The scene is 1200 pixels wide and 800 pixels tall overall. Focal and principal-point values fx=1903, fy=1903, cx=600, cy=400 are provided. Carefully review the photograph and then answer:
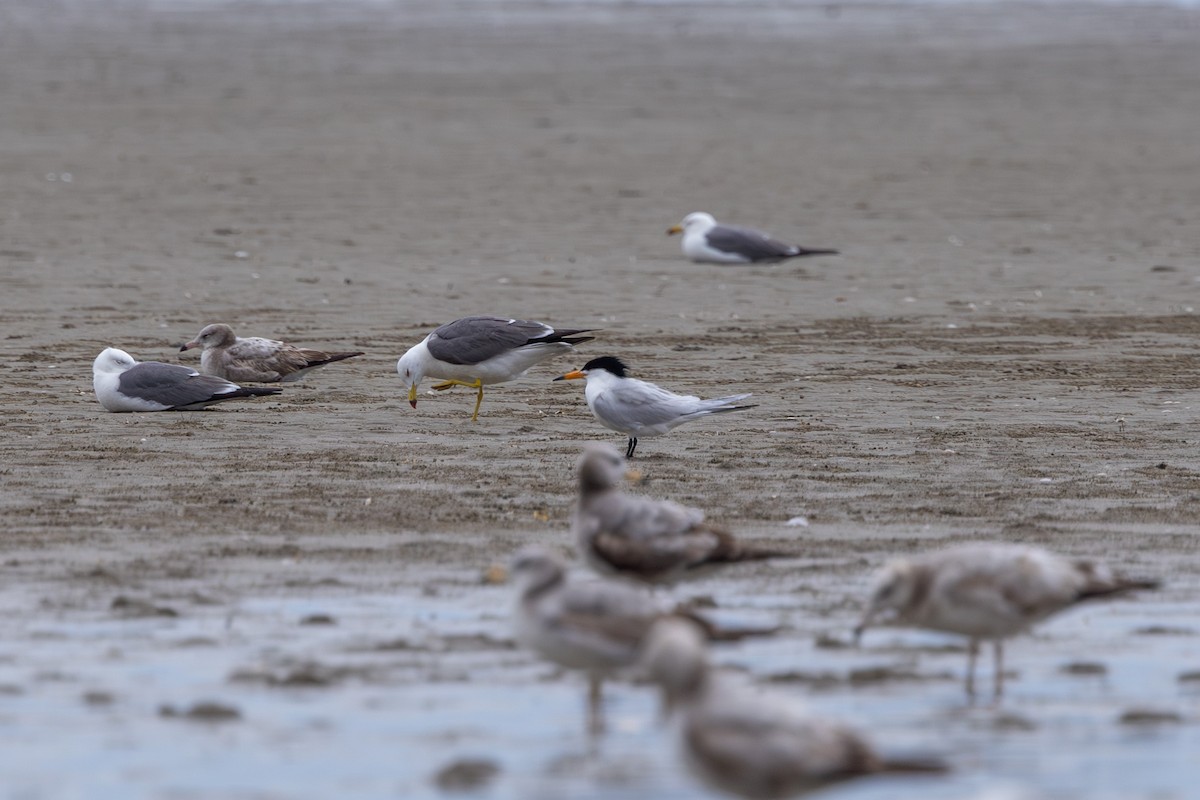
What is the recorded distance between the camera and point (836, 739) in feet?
14.8

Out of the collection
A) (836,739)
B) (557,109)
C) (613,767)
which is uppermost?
(557,109)

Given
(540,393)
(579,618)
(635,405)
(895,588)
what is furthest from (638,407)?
(579,618)

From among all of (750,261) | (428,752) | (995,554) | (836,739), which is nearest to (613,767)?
(428,752)

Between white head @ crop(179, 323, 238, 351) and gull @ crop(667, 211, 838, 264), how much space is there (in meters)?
6.32

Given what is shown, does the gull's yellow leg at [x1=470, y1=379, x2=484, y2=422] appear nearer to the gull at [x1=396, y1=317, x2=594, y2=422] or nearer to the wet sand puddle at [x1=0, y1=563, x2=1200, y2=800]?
the gull at [x1=396, y1=317, x2=594, y2=422]

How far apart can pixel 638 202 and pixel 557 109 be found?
20.9 feet

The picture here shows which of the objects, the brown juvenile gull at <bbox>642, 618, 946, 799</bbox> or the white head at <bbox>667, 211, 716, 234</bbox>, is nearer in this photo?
the brown juvenile gull at <bbox>642, 618, 946, 799</bbox>

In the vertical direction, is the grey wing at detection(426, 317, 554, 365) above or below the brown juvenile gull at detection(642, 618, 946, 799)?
above

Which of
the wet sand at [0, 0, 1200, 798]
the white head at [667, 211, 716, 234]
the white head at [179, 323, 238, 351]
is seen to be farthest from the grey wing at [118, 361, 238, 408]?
the white head at [667, 211, 716, 234]

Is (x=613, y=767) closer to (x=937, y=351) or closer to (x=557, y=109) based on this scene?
(x=937, y=351)

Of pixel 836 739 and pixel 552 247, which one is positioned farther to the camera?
pixel 552 247

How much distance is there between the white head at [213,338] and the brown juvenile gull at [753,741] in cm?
843

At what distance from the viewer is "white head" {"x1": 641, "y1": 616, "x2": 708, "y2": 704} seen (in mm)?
4664

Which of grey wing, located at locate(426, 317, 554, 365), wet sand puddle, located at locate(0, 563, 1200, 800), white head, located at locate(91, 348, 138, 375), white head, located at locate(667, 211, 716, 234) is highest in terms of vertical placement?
white head, located at locate(667, 211, 716, 234)
